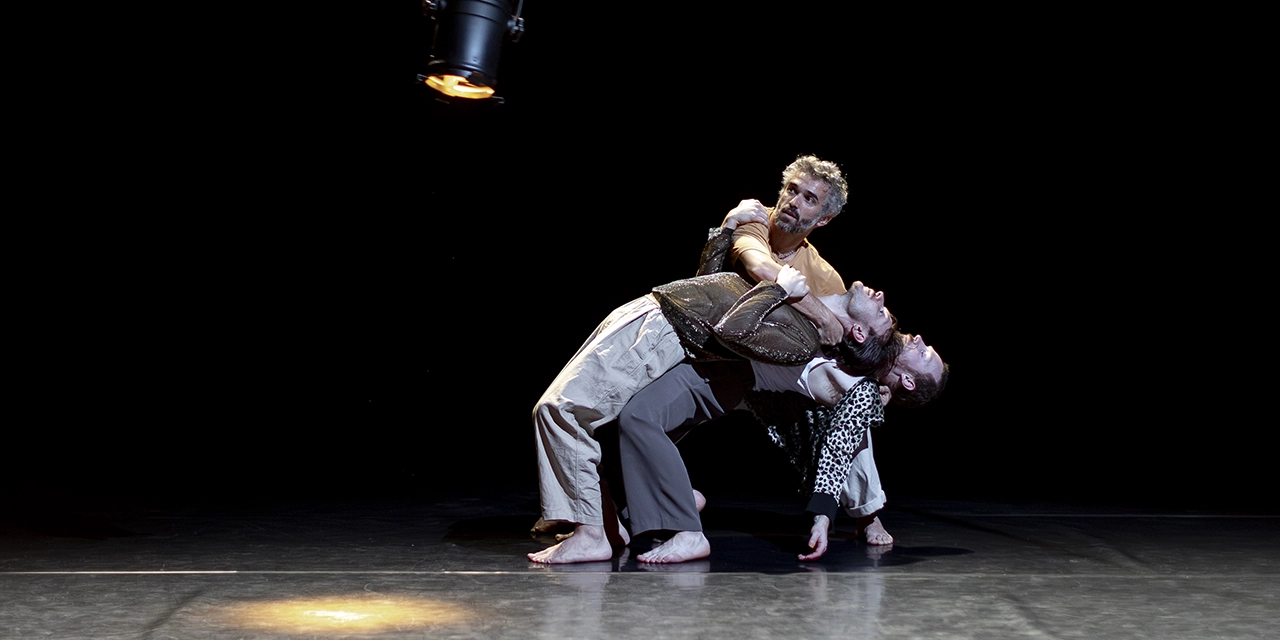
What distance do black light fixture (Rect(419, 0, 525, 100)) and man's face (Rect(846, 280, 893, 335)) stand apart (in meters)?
1.07

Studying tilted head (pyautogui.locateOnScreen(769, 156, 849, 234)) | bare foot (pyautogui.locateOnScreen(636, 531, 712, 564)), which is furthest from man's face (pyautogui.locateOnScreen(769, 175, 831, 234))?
bare foot (pyautogui.locateOnScreen(636, 531, 712, 564))

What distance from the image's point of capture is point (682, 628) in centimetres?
180

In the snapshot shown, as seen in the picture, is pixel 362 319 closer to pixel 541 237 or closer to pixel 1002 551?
pixel 541 237

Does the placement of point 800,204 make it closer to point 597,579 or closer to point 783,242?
point 783,242

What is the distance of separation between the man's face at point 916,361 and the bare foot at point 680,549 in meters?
0.65

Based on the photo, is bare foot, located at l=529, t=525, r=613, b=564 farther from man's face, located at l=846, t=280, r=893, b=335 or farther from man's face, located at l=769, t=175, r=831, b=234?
man's face, located at l=769, t=175, r=831, b=234

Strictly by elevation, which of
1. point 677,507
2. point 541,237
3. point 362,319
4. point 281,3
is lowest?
point 677,507

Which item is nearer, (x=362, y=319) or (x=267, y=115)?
(x=267, y=115)

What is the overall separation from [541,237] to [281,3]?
155 cm

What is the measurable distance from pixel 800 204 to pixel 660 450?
3.14 feet

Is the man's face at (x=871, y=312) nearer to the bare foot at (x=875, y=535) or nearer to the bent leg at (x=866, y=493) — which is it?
the bent leg at (x=866, y=493)

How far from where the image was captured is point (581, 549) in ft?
8.19

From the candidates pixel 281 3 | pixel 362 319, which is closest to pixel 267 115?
pixel 281 3

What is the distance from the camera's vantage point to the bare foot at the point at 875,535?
283 cm
